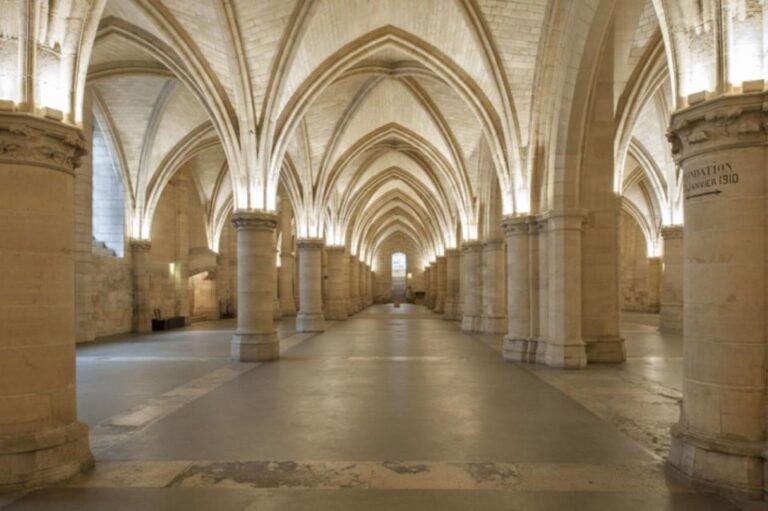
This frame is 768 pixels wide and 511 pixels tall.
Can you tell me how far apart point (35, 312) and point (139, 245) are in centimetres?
1882

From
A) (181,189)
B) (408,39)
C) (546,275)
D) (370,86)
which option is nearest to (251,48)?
(408,39)

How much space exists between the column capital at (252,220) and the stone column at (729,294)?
1030cm

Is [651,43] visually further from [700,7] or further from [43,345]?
[43,345]

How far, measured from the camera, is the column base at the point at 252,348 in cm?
1362

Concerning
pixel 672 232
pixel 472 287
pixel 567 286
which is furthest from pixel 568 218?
pixel 672 232

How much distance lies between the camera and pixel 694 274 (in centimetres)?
535

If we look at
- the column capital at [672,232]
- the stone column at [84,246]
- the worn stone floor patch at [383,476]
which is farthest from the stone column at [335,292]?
the worn stone floor patch at [383,476]

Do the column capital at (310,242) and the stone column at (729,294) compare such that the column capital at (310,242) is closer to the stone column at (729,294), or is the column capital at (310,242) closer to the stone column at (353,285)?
the stone column at (353,285)

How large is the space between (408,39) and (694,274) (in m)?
11.9

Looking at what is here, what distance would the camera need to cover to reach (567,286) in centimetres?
1189

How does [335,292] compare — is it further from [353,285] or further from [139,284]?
[139,284]

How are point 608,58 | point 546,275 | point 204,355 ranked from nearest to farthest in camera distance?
point 608,58
point 546,275
point 204,355

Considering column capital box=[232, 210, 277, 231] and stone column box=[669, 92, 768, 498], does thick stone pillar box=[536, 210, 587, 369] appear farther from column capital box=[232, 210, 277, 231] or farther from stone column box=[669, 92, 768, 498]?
column capital box=[232, 210, 277, 231]

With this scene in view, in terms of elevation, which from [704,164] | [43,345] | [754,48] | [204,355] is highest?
[754,48]
